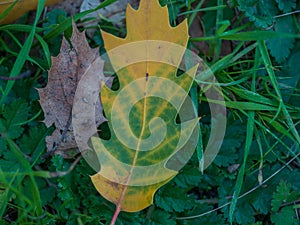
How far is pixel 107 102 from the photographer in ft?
5.16

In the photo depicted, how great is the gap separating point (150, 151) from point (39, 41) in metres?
0.60

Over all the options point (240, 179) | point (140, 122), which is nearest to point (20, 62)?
point (140, 122)

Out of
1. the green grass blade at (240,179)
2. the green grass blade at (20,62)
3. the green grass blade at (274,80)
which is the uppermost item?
the green grass blade at (20,62)

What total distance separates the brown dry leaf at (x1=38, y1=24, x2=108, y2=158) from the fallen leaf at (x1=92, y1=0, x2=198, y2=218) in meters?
0.11

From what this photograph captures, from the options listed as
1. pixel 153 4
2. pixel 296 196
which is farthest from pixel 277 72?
pixel 153 4

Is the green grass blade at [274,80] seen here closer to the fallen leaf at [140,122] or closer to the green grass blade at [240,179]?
the green grass blade at [240,179]

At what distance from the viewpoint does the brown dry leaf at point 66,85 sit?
1661mm

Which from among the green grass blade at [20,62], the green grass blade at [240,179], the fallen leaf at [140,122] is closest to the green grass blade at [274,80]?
the green grass blade at [240,179]

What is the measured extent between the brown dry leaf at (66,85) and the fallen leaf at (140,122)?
0.11m

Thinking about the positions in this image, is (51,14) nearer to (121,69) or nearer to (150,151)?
(121,69)

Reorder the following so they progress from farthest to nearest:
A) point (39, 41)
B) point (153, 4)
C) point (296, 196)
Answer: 1. point (39, 41)
2. point (296, 196)
3. point (153, 4)

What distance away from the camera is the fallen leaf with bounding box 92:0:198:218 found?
155 cm

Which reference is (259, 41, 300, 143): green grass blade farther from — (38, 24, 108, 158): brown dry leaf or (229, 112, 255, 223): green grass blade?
(38, 24, 108, 158): brown dry leaf

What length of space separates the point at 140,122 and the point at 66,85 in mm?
293
